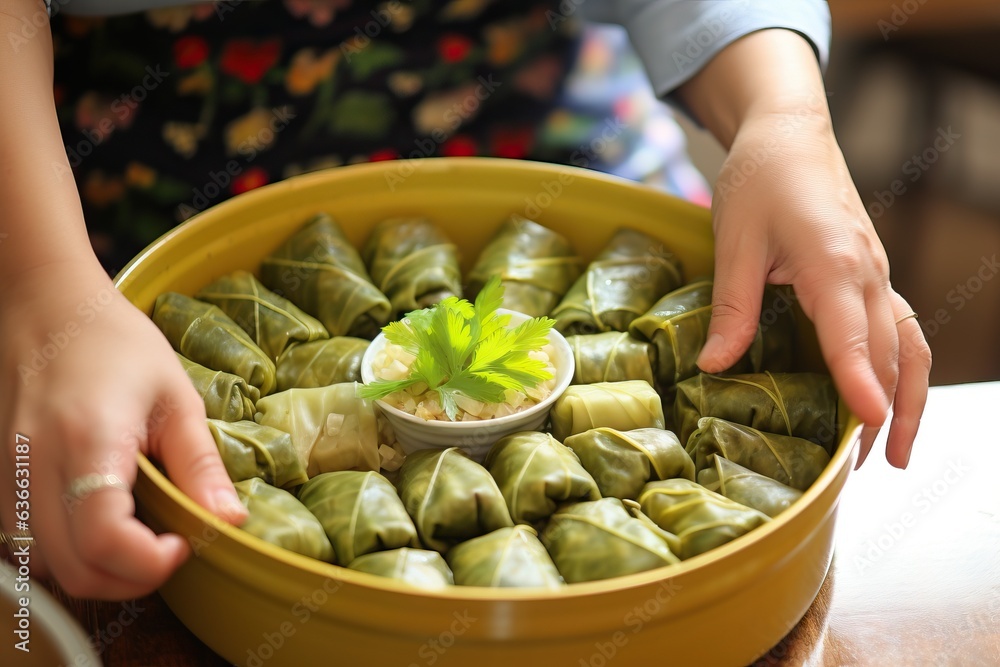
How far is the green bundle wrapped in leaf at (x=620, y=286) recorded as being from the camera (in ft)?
6.30

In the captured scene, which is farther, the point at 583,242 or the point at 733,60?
the point at 583,242

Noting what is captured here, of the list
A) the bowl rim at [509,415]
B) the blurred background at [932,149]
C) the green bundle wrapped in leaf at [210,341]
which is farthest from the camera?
the blurred background at [932,149]

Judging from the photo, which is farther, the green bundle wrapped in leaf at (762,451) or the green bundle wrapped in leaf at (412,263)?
the green bundle wrapped in leaf at (412,263)

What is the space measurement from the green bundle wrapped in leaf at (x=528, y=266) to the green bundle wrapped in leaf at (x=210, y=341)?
20.1 inches

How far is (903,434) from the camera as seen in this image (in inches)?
62.6

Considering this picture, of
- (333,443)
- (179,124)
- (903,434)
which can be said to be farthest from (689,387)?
(179,124)

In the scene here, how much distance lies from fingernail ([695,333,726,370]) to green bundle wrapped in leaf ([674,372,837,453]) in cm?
5

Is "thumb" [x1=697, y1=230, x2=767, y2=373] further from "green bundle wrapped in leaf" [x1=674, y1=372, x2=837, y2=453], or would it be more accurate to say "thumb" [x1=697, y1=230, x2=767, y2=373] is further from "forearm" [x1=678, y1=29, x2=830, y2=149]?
"forearm" [x1=678, y1=29, x2=830, y2=149]

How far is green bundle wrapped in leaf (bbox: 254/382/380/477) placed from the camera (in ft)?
5.36

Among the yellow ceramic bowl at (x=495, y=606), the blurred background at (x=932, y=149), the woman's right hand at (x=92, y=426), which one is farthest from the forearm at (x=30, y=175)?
the blurred background at (x=932, y=149)

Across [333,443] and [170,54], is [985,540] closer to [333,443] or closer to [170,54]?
[333,443]

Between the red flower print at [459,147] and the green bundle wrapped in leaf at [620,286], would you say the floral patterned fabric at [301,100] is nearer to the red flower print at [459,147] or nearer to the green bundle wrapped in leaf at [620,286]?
the red flower print at [459,147]

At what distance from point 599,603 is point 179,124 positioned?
1.49m

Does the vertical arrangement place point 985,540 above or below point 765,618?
below
